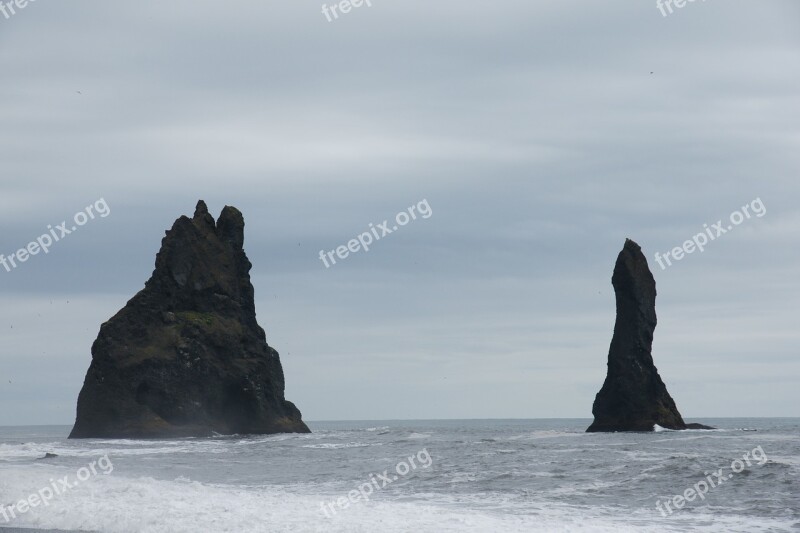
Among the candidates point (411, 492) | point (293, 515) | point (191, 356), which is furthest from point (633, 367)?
point (293, 515)

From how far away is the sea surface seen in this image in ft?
76.6

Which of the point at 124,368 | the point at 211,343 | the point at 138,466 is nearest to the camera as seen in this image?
the point at 138,466

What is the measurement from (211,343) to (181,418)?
7.56 meters

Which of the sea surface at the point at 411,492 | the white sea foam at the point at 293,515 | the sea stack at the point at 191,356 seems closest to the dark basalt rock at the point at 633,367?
the sea stack at the point at 191,356

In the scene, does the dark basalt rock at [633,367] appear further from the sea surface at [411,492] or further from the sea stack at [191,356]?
the sea surface at [411,492]

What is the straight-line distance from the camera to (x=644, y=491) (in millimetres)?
29125

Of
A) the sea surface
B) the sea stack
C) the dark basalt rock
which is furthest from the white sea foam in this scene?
the dark basalt rock

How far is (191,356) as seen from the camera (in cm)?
7819

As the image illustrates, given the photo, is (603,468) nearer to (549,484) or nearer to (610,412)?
(549,484)

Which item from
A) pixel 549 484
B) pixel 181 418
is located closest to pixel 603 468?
pixel 549 484

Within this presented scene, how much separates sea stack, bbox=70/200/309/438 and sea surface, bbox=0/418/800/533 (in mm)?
29649

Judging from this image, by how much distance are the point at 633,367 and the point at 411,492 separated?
58.0 metres

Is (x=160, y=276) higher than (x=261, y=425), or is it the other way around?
(x=160, y=276)

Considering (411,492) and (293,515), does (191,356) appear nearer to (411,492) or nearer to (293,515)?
(411,492)
